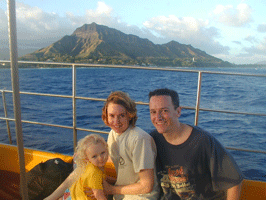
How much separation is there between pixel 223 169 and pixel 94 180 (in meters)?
0.74

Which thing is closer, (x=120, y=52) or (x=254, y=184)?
(x=254, y=184)

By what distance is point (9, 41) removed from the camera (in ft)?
2.15

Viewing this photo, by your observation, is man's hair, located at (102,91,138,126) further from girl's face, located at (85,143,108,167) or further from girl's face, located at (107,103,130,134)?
Result: girl's face, located at (85,143,108,167)

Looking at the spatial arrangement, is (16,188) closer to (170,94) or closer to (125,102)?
(125,102)

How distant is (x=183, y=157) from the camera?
4.68 ft

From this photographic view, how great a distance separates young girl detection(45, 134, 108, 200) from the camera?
1466 millimetres

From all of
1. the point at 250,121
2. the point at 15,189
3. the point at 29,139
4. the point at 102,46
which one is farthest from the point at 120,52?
the point at 15,189

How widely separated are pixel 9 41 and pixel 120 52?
44.5 meters

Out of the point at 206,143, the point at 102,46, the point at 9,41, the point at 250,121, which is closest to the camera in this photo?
the point at 9,41

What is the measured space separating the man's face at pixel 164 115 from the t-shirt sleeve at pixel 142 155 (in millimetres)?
121

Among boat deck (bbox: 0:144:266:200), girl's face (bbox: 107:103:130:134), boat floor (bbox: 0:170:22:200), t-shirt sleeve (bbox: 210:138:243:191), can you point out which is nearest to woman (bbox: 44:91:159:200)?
girl's face (bbox: 107:103:130:134)

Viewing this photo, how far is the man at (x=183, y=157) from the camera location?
4.56ft

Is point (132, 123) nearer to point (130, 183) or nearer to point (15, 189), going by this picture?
point (130, 183)

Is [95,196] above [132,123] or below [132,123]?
below
